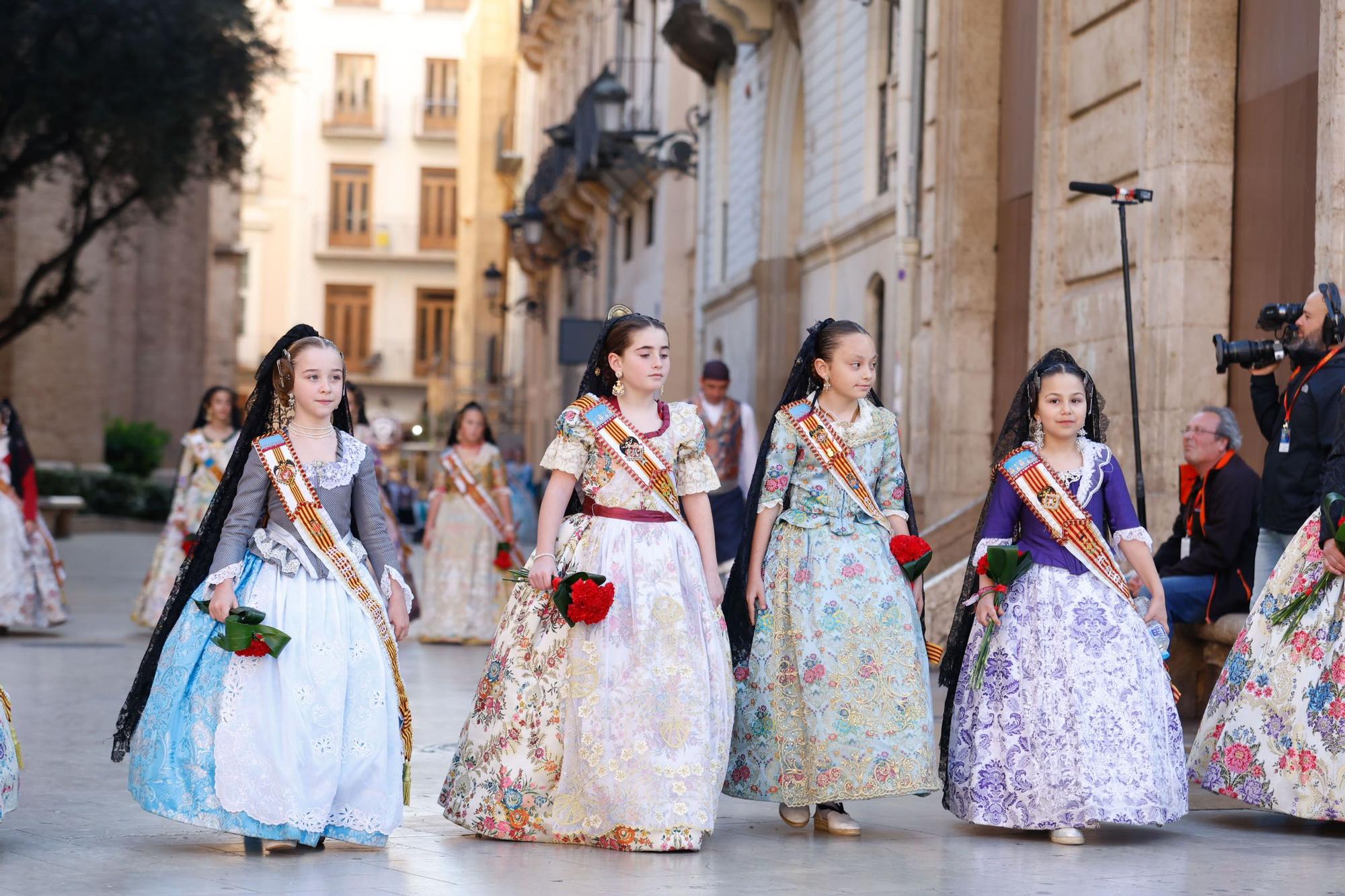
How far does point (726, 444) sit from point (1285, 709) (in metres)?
7.72

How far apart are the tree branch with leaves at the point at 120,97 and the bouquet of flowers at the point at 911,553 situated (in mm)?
16736

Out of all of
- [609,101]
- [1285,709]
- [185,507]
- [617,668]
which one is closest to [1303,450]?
[1285,709]

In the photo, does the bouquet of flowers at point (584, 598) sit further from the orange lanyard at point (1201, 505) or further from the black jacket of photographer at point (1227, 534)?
the orange lanyard at point (1201, 505)

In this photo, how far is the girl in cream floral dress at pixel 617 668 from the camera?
6.82 meters

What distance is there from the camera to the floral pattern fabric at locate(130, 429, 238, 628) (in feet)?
48.0

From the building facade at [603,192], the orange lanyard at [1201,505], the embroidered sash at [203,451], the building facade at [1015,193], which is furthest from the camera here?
the building facade at [603,192]

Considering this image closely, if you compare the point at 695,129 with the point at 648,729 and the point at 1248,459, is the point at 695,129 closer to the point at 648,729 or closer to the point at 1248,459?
the point at 1248,459

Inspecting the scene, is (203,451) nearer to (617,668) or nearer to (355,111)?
(617,668)

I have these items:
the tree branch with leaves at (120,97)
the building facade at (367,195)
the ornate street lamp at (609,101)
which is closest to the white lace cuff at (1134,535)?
the tree branch with leaves at (120,97)

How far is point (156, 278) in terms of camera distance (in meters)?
40.5

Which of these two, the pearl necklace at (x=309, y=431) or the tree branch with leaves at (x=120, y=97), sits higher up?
the tree branch with leaves at (x=120, y=97)

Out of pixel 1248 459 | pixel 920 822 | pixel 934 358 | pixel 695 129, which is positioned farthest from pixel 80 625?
pixel 695 129

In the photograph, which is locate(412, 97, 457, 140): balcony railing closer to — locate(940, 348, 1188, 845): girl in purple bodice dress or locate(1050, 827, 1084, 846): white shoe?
locate(940, 348, 1188, 845): girl in purple bodice dress

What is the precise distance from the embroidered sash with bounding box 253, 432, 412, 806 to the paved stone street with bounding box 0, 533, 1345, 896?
52cm
